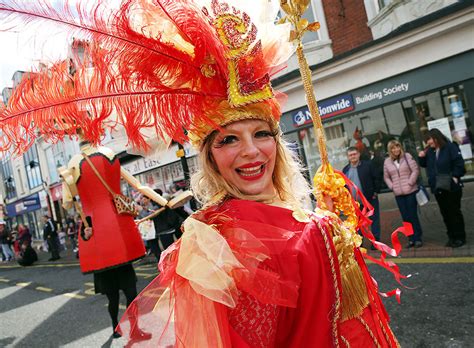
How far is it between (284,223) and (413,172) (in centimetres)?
506

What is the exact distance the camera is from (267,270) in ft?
3.64

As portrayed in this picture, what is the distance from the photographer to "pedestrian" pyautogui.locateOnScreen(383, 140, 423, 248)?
220 inches

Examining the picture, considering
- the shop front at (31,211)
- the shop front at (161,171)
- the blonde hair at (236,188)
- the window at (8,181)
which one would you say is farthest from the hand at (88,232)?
the window at (8,181)

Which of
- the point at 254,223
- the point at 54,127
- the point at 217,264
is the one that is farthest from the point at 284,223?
the point at 54,127

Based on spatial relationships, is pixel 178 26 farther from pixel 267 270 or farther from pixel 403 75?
pixel 403 75

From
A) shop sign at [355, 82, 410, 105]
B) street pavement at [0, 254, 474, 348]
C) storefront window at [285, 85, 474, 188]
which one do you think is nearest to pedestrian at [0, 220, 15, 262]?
street pavement at [0, 254, 474, 348]

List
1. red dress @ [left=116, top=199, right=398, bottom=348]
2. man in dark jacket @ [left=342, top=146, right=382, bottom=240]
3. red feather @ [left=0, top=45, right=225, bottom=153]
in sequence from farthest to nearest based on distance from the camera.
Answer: man in dark jacket @ [left=342, top=146, right=382, bottom=240] < red feather @ [left=0, top=45, right=225, bottom=153] < red dress @ [left=116, top=199, right=398, bottom=348]

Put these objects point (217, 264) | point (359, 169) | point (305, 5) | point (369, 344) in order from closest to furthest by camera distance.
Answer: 1. point (217, 264)
2. point (369, 344)
3. point (305, 5)
4. point (359, 169)

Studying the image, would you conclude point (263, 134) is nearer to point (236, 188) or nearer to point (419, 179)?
point (236, 188)

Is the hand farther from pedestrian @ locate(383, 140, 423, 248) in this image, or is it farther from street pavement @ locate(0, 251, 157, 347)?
pedestrian @ locate(383, 140, 423, 248)

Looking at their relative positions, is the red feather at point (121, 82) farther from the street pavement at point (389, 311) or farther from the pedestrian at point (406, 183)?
the pedestrian at point (406, 183)

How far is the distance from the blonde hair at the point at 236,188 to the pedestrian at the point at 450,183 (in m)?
4.07

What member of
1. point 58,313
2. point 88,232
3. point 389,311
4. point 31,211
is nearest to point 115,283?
point 88,232

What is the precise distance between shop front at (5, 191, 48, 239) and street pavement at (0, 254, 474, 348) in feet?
66.5
